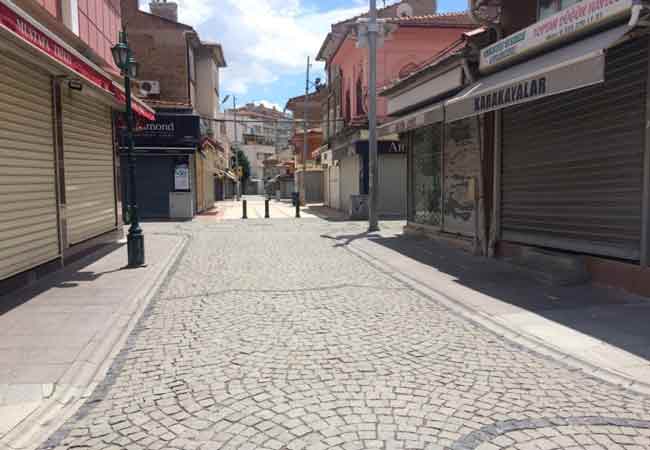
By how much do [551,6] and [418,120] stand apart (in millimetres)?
3560

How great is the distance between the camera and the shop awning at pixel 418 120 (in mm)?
10422

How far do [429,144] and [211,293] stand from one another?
8.10 m

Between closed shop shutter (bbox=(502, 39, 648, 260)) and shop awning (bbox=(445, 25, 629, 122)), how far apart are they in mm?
674

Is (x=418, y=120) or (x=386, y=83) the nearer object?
(x=418, y=120)

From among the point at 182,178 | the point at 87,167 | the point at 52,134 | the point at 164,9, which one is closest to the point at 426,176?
the point at 87,167

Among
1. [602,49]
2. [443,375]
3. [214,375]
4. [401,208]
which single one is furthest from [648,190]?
[401,208]

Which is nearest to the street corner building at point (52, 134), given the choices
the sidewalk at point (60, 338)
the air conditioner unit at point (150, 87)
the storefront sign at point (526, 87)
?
the sidewalk at point (60, 338)

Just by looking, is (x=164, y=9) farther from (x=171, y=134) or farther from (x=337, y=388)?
(x=337, y=388)

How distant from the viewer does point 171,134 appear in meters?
22.1

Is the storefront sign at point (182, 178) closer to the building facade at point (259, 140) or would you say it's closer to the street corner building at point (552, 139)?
the street corner building at point (552, 139)

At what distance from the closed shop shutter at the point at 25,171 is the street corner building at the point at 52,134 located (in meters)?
0.02

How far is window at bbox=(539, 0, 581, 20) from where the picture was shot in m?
8.23

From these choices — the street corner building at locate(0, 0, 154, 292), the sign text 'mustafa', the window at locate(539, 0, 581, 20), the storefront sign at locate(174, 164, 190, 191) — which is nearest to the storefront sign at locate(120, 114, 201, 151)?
the storefront sign at locate(174, 164, 190, 191)

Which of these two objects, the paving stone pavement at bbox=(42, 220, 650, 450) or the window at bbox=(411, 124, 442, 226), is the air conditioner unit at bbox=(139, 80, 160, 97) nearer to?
the window at bbox=(411, 124, 442, 226)
